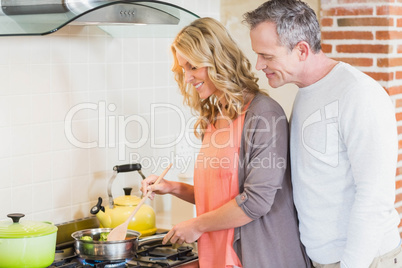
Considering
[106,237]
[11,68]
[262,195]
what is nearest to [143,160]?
[106,237]

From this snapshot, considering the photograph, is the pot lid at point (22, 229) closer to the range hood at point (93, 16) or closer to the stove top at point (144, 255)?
the stove top at point (144, 255)

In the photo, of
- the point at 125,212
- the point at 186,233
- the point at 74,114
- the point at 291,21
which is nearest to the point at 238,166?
the point at 186,233

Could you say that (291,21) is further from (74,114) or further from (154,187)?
(74,114)

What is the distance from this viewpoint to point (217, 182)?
6.91 feet

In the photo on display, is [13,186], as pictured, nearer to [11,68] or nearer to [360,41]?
[11,68]

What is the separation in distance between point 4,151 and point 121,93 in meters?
0.64

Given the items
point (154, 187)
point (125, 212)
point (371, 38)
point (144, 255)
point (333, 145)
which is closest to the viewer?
point (333, 145)

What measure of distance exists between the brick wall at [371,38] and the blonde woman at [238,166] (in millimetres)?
984

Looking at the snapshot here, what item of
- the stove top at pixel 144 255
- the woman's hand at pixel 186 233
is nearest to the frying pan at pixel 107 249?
the stove top at pixel 144 255

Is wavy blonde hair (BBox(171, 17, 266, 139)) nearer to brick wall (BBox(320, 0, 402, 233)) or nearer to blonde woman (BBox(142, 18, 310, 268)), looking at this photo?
blonde woman (BBox(142, 18, 310, 268))

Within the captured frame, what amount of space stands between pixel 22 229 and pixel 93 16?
0.78 m

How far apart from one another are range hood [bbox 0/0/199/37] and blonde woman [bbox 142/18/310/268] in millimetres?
212

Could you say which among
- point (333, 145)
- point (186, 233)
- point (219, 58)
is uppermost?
point (219, 58)

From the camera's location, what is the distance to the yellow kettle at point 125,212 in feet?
8.25
